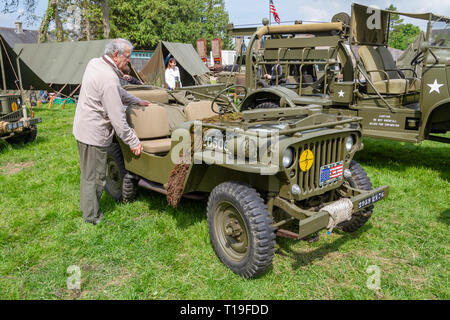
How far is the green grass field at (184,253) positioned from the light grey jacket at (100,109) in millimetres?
1020

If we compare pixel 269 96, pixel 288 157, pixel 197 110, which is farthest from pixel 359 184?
pixel 269 96

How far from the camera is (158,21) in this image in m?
44.5

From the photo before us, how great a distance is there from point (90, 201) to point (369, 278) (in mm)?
2949

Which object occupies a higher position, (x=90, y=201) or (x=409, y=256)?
(x=90, y=201)

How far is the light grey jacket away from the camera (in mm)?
3711

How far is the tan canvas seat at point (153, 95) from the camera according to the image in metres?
4.97

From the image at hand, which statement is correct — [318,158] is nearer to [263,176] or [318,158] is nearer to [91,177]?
[263,176]

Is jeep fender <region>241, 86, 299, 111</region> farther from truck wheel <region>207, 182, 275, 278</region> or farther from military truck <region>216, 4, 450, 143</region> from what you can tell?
truck wheel <region>207, 182, 275, 278</region>

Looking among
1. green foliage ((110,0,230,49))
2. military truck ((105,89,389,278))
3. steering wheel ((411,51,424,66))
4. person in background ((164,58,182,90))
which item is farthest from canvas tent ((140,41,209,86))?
green foliage ((110,0,230,49))

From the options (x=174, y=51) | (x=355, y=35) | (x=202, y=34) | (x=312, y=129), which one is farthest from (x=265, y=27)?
(x=202, y=34)

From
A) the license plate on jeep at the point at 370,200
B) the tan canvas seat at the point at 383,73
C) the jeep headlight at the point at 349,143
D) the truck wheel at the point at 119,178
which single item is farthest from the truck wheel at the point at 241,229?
the tan canvas seat at the point at 383,73

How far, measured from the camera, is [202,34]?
183 ft

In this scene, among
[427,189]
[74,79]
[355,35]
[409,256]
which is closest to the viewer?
[409,256]
